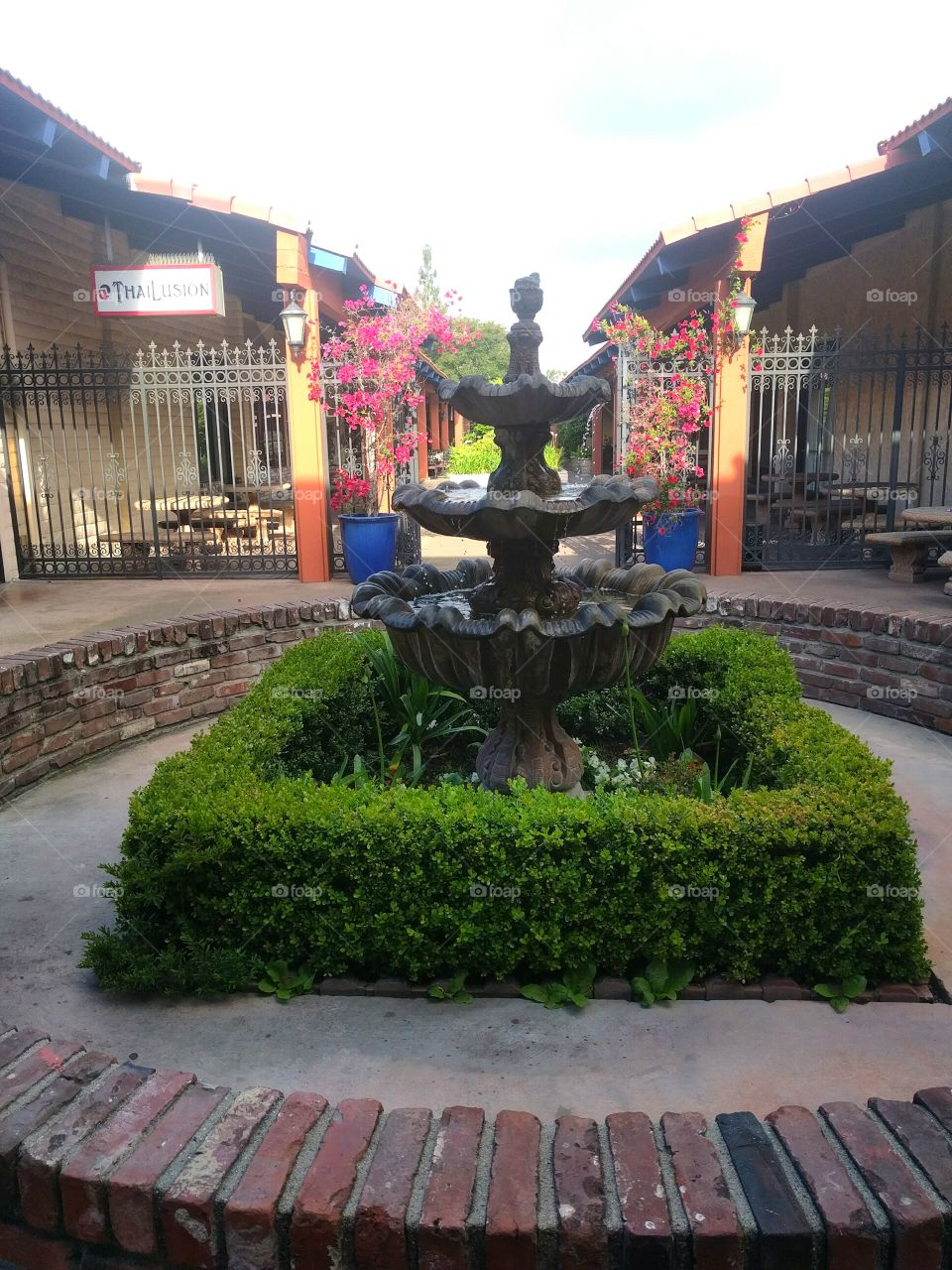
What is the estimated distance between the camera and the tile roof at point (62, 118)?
703 centimetres

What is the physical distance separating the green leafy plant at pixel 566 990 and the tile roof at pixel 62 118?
7682 millimetres

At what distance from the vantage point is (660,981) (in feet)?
9.09

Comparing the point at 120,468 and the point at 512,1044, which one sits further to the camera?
the point at 120,468

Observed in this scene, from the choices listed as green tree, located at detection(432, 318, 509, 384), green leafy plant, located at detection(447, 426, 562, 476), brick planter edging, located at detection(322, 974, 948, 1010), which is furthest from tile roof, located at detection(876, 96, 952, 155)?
green tree, located at detection(432, 318, 509, 384)

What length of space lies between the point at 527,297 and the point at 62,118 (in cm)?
626

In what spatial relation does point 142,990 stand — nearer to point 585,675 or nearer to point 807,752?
point 585,675

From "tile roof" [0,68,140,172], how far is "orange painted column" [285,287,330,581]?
6.91 ft

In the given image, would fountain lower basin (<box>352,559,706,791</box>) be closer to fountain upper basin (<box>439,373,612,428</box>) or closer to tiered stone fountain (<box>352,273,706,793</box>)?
tiered stone fountain (<box>352,273,706,793</box>)

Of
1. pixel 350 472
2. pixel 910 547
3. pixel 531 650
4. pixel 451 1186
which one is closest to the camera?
pixel 451 1186

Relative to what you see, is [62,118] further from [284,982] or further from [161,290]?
[284,982]

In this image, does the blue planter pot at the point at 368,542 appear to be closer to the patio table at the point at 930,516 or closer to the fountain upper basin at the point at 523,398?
the patio table at the point at 930,516

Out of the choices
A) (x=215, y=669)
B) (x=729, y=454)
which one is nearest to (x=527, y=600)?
(x=215, y=669)

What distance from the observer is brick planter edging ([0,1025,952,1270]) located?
1599 mm

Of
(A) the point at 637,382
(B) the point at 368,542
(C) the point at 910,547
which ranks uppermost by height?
(A) the point at 637,382
